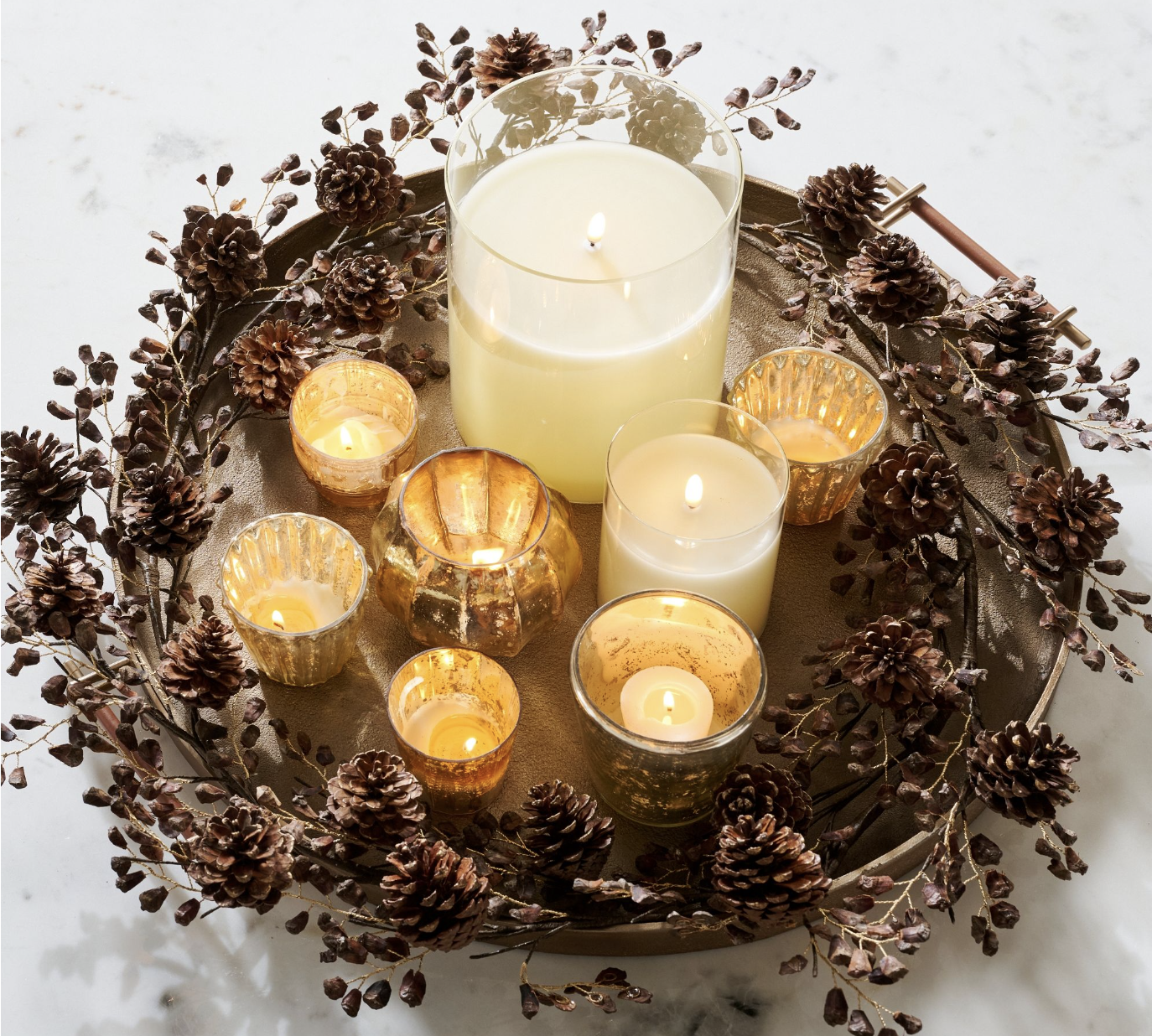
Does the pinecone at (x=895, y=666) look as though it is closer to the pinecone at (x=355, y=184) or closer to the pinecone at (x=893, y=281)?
the pinecone at (x=893, y=281)

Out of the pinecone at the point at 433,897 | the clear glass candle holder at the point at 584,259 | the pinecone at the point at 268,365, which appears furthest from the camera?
the pinecone at the point at 268,365

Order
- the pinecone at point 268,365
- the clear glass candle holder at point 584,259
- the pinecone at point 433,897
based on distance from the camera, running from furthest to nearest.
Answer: the pinecone at point 268,365
the clear glass candle holder at point 584,259
the pinecone at point 433,897

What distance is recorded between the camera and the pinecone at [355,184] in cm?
89

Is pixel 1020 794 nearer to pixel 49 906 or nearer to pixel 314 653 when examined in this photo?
pixel 314 653

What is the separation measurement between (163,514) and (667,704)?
0.29 m

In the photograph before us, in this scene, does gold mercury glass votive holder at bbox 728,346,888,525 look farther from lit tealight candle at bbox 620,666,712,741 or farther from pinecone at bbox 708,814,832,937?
pinecone at bbox 708,814,832,937

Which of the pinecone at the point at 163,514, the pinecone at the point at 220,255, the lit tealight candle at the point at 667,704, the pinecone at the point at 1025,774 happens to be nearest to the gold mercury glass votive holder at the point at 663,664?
the lit tealight candle at the point at 667,704

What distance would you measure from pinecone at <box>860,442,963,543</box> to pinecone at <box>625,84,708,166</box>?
211mm

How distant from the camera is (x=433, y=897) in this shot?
63cm

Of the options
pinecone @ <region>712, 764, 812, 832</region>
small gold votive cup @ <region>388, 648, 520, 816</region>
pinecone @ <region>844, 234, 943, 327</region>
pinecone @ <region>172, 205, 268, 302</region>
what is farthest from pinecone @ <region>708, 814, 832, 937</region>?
pinecone @ <region>172, 205, 268, 302</region>

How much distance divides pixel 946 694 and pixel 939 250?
1.45 ft

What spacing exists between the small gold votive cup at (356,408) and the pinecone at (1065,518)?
36cm

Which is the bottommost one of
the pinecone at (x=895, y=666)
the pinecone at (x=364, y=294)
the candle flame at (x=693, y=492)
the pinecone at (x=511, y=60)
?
the pinecone at (x=895, y=666)

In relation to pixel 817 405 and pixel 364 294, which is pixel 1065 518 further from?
pixel 364 294
